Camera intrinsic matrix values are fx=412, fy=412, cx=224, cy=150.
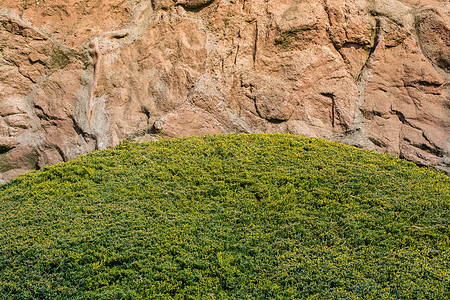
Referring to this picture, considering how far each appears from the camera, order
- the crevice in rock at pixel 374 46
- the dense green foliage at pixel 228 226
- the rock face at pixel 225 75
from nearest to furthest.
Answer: the dense green foliage at pixel 228 226, the rock face at pixel 225 75, the crevice in rock at pixel 374 46

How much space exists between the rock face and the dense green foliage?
81 cm

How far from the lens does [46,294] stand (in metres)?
3.31

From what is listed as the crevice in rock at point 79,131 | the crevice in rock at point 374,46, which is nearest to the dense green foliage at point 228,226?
the crevice in rock at point 79,131

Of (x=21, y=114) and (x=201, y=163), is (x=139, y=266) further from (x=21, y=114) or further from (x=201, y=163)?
(x=21, y=114)

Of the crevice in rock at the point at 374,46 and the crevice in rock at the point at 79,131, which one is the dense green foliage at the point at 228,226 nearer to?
the crevice in rock at the point at 79,131

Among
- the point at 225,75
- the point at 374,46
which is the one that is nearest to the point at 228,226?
the point at 225,75

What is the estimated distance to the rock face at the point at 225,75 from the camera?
573cm

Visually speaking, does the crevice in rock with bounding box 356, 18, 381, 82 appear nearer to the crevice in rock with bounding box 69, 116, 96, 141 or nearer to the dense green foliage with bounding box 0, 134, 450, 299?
the dense green foliage with bounding box 0, 134, 450, 299

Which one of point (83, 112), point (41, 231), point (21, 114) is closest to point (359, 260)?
point (41, 231)

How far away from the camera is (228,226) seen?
3.93m

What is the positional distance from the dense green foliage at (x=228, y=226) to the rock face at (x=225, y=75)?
81 centimetres

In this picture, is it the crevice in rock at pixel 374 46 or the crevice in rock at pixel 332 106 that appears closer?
the crevice in rock at pixel 332 106

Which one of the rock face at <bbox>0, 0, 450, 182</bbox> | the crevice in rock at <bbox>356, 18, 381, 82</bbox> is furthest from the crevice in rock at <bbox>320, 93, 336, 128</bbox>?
the crevice in rock at <bbox>356, 18, 381, 82</bbox>

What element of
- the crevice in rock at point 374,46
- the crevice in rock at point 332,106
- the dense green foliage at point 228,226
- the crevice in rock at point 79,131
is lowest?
the dense green foliage at point 228,226
